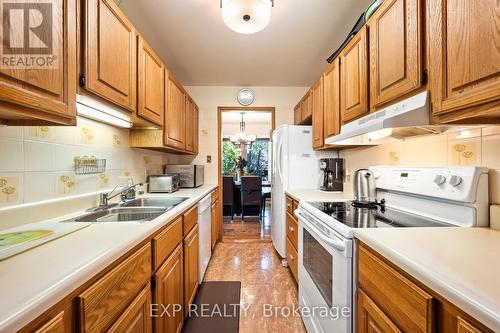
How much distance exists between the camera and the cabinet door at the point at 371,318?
73 centimetres

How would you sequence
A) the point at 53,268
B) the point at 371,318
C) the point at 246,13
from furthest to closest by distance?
the point at 246,13
the point at 371,318
the point at 53,268

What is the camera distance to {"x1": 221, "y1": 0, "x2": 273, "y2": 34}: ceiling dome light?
54.7 inches

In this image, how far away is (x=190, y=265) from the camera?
5.44 ft

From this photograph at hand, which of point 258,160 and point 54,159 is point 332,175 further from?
point 258,160

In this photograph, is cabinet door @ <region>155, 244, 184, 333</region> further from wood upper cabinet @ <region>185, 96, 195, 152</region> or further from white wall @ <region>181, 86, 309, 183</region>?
white wall @ <region>181, 86, 309, 183</region>

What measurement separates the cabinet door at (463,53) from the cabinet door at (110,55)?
4.95 ft

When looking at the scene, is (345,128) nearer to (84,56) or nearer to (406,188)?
(406,188)

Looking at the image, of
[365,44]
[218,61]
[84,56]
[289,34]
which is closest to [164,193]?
[84,56]

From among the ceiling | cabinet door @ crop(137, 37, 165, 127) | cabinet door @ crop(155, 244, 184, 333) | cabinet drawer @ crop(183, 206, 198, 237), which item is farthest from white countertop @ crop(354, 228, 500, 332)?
the ceiling

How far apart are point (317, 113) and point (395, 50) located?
3.79ft

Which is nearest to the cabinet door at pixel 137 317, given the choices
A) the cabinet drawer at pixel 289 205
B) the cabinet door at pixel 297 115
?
the cabinet drawer at pixel 289 205

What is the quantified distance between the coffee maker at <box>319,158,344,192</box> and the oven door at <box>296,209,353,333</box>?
2.79 ft

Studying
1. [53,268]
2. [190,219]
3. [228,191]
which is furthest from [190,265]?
[228,191]

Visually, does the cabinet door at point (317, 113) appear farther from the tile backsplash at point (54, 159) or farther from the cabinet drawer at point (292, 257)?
the tile backsplash at point (54, 159)
